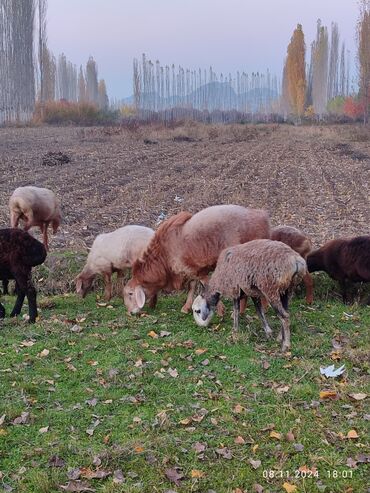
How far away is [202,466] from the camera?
15.7 feet

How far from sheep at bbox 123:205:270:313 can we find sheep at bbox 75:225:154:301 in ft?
1.82

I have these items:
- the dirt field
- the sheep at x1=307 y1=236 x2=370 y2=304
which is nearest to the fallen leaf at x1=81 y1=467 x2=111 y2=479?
the sheep at x1=307 y1=236 x2=370 y2=304

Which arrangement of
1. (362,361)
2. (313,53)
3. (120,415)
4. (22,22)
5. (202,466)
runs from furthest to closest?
(313,53)
(22,22)
(362,361)
(120,415)
(202,466)

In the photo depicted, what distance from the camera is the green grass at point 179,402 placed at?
473 cm

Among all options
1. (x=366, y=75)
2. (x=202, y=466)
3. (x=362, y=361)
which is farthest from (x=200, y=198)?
(x=366, y=75)

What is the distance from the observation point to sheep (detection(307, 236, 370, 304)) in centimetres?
872

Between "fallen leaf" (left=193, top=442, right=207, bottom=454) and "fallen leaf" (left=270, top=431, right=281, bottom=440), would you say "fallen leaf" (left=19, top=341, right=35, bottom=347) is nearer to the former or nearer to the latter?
"fallen leaf" (left=193, top=442, right=207, bottom=454)

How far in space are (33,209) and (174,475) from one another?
27.9 feet

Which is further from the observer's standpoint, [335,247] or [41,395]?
[335,247]

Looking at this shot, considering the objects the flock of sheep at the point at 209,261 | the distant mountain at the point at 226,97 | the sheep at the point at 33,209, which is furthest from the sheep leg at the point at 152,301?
the distant mountain at the point at 226,97

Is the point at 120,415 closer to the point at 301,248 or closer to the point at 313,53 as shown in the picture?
the point at 301,248

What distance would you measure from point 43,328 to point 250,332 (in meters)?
2.97

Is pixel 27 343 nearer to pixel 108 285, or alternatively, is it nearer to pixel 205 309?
pixel 205 309

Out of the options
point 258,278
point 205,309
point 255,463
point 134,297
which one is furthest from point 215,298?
point 255,463
